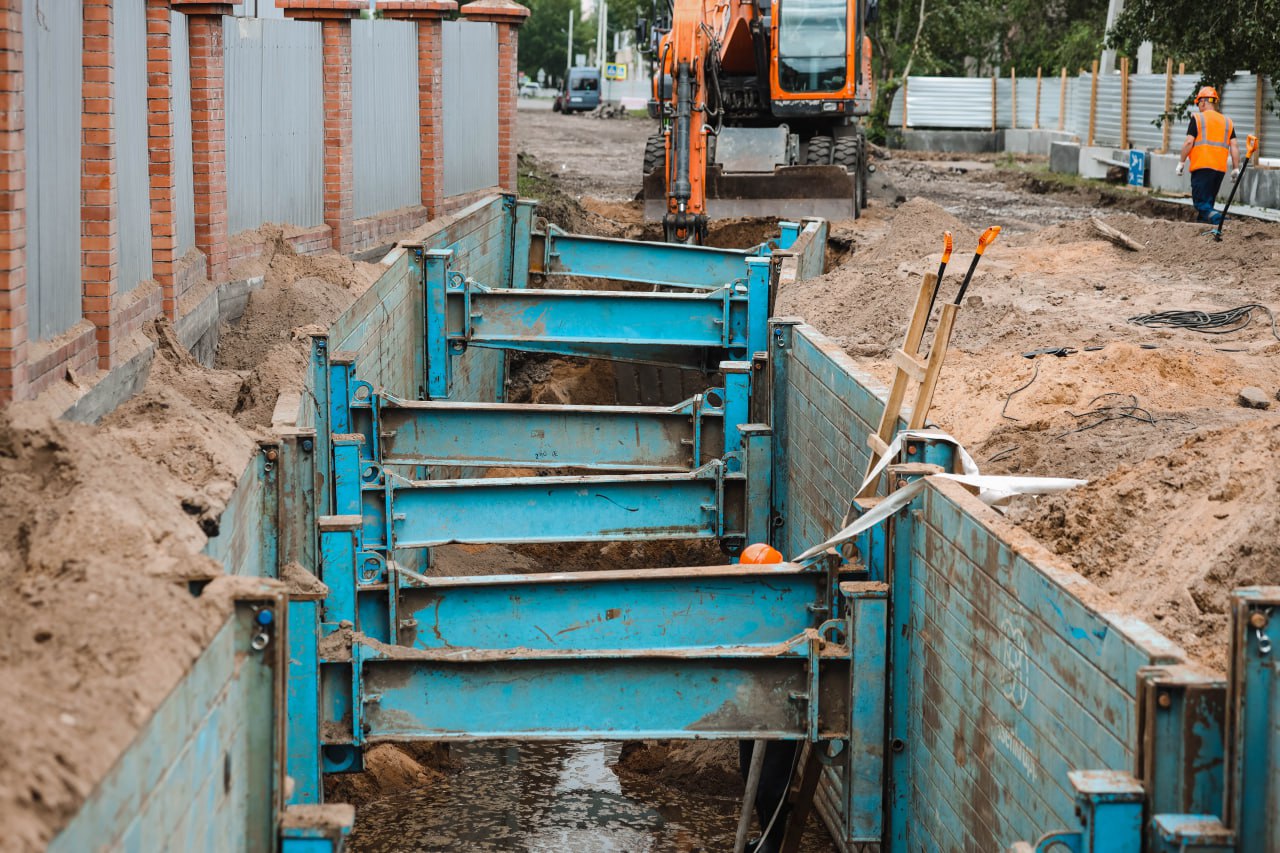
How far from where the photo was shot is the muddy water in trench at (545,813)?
25.0 ft

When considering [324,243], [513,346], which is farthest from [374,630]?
[324,243]

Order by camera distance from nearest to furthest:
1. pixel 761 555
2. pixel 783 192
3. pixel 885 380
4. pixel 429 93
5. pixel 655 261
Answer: pixel 761 555, pixel 885 380, pixel 655 261, pixel 429 93, pixel 783 192

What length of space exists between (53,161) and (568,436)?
406 centimetres

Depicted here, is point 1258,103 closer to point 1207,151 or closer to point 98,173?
point 1207,151

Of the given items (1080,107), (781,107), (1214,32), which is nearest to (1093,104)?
(1080,107)

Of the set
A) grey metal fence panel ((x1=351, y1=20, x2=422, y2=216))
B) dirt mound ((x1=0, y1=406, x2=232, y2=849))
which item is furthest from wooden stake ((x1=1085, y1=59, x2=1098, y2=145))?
dirt mound ((x1=0, y1=406, x2=232, y2=849))

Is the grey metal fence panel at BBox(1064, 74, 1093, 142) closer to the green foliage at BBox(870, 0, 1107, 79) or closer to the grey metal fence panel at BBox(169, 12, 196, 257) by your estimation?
the green foliage at BBox(870, 0, 1107, 79)

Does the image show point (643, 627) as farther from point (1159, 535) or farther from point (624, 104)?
point (624, 104)

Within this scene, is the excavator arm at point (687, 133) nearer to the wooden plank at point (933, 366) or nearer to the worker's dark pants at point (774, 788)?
the wooden plank at point (933, 366)

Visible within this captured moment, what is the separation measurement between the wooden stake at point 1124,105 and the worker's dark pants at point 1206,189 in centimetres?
1400

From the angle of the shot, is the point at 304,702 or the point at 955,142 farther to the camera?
the point at 955,142

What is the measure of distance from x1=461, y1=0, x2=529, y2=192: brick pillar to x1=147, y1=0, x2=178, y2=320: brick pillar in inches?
423

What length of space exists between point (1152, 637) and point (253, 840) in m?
2.59

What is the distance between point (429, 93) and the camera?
16.8 meters
